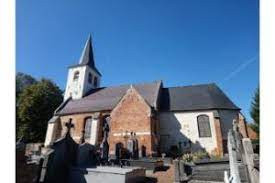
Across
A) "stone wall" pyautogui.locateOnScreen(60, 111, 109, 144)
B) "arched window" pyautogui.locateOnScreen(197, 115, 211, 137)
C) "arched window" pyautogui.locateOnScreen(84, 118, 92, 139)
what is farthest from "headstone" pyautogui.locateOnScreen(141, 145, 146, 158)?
"arched window" pyautogui.locateOnScreen(84, 118, 92, 139)

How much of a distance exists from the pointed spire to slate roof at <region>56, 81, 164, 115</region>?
16.5 ft

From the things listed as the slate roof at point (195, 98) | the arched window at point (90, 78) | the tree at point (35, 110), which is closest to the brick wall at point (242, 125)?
the slate roof at point (195, 98)

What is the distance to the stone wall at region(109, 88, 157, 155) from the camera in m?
14.9

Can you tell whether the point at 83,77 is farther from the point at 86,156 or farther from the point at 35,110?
the point at 86,156

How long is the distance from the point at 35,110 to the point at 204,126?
22.4 metres

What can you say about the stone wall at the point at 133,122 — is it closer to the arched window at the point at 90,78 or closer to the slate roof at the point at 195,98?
the slate roof at the point at 195,98

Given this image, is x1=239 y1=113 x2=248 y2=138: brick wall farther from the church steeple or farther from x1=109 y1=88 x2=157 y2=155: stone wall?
the church steeple

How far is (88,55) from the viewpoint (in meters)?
27.5

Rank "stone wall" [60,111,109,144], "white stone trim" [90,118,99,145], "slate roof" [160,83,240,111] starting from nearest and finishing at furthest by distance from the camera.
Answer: "slate roof" [160,83,240,111]
"white stone trim" [90,118,99,145]
"stone wall" [60,111,109,144]

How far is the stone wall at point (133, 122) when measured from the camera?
1485 cm

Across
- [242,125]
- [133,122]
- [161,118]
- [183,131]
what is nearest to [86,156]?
[133,122]

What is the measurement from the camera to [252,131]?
53.9 feet

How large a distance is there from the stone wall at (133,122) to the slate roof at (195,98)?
326 cm
